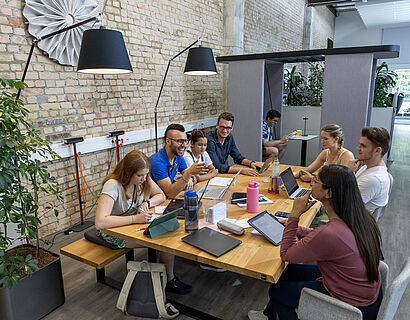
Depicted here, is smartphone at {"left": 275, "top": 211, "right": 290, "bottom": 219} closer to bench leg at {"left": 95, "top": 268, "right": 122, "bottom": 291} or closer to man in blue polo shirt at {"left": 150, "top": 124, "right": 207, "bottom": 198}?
man in blue polo shirt at {"left": 150, "top": 124, "right": 207, "bottom": 198}

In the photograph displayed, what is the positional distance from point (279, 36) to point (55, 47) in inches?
307

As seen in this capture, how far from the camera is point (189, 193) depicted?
210cm

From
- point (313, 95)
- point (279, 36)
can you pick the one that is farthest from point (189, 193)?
point (279, 36)

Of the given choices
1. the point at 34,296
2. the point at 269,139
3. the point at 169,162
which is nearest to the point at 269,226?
the point at 169,162

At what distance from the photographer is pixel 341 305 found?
1.50 meters

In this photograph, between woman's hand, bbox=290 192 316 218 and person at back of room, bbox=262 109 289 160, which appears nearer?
woman's hand, bbox=290 192 316 218

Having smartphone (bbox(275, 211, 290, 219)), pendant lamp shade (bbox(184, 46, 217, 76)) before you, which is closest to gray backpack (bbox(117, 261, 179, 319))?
smartphone (bbox(275, 211, 290, 219))

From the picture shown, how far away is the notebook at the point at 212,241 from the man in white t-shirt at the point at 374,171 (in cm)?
121

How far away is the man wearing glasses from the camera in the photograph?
149 inches

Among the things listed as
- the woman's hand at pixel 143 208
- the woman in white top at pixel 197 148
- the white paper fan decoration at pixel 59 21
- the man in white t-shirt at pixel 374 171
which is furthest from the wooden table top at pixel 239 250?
the white paper fan decoration at pixel 59 21

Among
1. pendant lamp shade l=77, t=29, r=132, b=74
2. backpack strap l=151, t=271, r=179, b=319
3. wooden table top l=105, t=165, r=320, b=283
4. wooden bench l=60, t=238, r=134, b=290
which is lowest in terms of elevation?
backpack strap l=151, t=271, r=179, b=319

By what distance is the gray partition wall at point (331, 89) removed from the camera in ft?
15.0

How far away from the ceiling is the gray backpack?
9446mm

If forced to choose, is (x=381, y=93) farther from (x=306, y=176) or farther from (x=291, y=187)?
(x=291, y=187)
